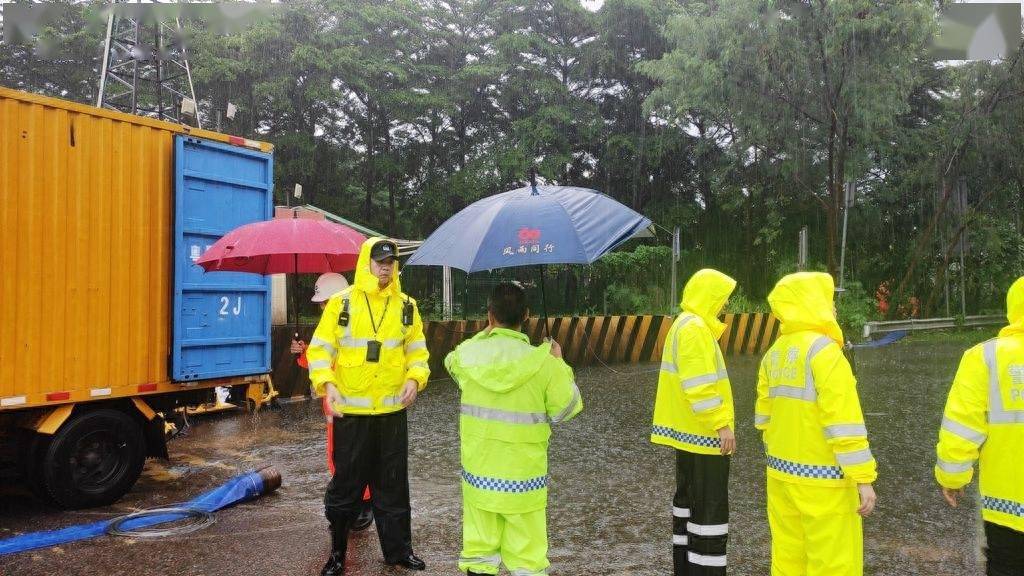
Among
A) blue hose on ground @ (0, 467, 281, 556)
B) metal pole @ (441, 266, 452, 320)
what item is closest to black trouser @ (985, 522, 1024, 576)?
blue hose on ground @ (0, 467, 281, 556)

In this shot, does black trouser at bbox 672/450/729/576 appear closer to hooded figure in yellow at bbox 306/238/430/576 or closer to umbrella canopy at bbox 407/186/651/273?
umbrella canopy at bbox 407/186/651/273

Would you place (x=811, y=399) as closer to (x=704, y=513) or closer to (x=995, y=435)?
(x=995, y=435)

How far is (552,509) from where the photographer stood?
576 cm

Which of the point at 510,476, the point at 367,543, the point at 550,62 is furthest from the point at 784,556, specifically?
the point at 550,62

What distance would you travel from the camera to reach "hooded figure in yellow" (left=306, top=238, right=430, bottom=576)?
441 cm

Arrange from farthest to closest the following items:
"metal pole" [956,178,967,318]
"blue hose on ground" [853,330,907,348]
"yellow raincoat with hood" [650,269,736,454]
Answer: "metal pole" [956,178,967,318] < "blue hose on ground" [853,330,907,348] < "yellow raincoat with hood" [650,269,736,454]

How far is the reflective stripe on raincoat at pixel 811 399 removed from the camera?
3.27m

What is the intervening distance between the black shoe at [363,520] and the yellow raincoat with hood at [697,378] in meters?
2.28

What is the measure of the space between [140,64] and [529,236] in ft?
61.2

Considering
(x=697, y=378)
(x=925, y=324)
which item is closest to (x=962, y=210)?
(x=925, y=324)

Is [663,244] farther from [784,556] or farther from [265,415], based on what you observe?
[784,556]

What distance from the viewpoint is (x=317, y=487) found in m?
6.48

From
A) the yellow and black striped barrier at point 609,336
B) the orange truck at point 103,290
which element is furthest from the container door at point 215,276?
the yellow and black striped barrier at point 609,336

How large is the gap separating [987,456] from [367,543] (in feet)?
11.8
